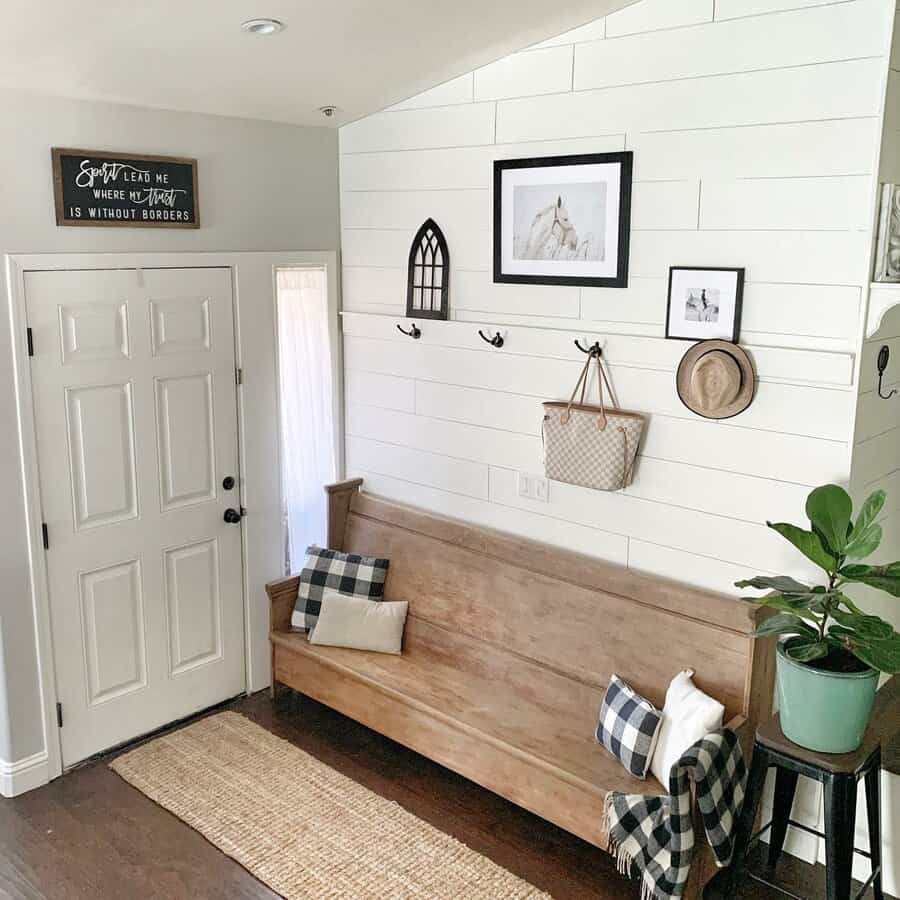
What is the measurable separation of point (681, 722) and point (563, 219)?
1.70 meters

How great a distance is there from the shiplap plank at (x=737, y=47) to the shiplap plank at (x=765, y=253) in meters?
0.47

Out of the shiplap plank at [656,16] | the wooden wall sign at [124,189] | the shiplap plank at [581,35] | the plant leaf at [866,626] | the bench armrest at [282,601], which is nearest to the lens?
the plant leaf at [866,626]

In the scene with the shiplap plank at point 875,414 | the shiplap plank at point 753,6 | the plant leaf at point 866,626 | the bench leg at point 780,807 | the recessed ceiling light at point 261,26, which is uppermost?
the shiplap plank at point 753,6

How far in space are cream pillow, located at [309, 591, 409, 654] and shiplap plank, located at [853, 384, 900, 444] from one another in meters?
1.84

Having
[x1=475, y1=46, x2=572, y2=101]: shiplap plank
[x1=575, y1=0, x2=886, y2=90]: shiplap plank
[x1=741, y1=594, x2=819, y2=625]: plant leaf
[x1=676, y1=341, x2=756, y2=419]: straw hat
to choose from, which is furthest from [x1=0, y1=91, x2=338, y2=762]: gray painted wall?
[x1=741, y1=594, x2=819, y2=625]: plant leaf

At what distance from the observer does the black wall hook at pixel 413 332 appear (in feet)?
12.5

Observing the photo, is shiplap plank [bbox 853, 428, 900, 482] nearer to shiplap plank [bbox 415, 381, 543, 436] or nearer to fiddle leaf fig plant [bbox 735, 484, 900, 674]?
fiddle leaf fig plant [bbox 735, 484, 900, 674]

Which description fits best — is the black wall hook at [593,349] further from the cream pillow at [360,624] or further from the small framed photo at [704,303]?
the cream pillow at [360,624]

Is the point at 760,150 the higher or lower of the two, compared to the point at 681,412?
higher

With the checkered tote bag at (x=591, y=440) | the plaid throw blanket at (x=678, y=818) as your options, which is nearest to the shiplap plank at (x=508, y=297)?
the checkered tote bag at (x=591, y=440)

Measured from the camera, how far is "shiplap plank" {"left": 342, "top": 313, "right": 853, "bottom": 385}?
2697mm

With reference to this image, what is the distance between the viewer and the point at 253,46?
2.97 metres

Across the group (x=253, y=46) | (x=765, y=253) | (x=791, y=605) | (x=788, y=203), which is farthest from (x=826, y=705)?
(x=253, y=46)

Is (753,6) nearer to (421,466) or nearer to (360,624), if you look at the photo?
(421,466)
